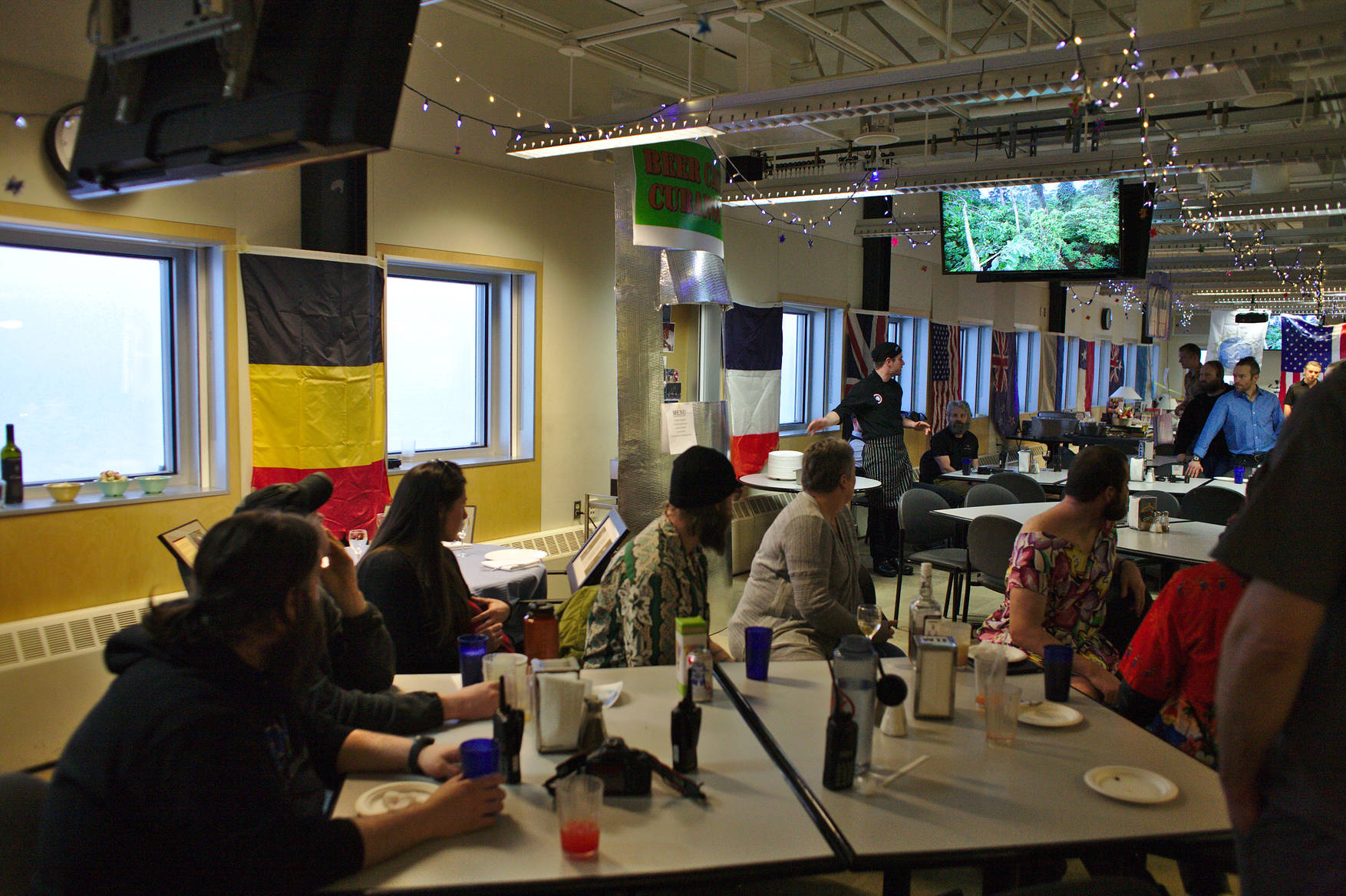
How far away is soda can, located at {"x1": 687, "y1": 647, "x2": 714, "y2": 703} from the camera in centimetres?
237

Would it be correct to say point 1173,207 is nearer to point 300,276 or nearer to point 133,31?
point 300,276

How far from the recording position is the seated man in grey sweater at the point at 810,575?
3.19 m

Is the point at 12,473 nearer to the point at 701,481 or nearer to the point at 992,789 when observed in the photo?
the point at 701,481

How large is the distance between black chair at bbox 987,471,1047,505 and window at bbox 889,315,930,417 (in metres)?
5.09

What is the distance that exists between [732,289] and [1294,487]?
6.99 m

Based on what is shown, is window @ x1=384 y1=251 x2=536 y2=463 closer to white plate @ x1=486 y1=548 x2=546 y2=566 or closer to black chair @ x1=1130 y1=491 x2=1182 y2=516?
white plate @ x1=486 y1=548 x2=546 y2=566

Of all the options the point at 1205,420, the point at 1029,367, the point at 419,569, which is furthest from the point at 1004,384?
the point at 419,569

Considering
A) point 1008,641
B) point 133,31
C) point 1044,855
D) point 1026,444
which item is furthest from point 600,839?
point 1026,444

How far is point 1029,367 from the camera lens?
52.2 ft

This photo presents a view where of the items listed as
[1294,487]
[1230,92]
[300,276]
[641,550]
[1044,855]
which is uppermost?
[1230,92]

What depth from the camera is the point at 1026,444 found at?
45.8 ft

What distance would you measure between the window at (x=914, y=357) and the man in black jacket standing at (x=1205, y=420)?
3.89 meters

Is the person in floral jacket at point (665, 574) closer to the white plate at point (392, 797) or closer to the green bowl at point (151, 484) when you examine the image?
the white plate at point (392, 797)

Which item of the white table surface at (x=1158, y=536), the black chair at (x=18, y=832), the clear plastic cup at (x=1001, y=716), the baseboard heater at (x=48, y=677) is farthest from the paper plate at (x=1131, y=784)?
the baseboard heater at (x=48, y=677)
